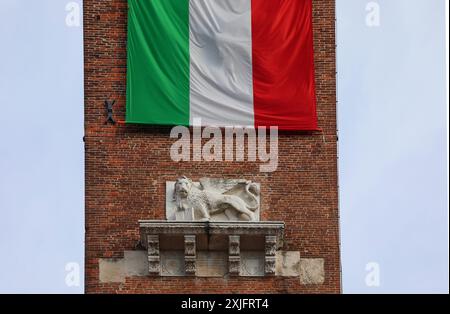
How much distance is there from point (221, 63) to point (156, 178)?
2.93 m

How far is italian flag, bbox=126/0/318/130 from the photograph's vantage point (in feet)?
156

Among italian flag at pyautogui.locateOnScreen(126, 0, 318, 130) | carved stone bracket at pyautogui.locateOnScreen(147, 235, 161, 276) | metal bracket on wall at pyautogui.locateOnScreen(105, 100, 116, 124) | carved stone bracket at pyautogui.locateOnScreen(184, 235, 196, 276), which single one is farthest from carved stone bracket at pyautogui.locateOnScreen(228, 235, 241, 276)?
metal bracket on wall at pyautogui.locateOnScreen(105, 100, 116, 124)

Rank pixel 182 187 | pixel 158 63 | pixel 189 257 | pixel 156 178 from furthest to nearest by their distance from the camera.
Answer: pixel 158 63
pixel 156 178
pixel 182 187
pixel 189 257

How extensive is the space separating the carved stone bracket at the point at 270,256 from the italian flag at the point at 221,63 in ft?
8.73

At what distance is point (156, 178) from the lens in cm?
4675

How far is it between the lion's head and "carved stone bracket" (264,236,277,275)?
1.85 m

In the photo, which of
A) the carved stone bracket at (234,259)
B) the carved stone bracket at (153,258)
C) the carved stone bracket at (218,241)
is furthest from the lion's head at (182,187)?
the carved stone bracket at (234,259)

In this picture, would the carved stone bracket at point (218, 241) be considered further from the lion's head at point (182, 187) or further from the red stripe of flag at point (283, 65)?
the red stripe of flag at point (283, 65)

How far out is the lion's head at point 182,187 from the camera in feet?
152

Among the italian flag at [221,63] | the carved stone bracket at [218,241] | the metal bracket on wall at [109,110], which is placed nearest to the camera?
the carved stone bracket at [218,241]

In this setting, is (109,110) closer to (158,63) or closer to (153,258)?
(158,63)

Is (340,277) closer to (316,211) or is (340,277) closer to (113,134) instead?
(316,211)

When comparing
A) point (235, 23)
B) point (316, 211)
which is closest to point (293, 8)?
point (235, 23)

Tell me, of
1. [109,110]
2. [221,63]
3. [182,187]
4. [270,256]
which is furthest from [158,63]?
[270,256]
